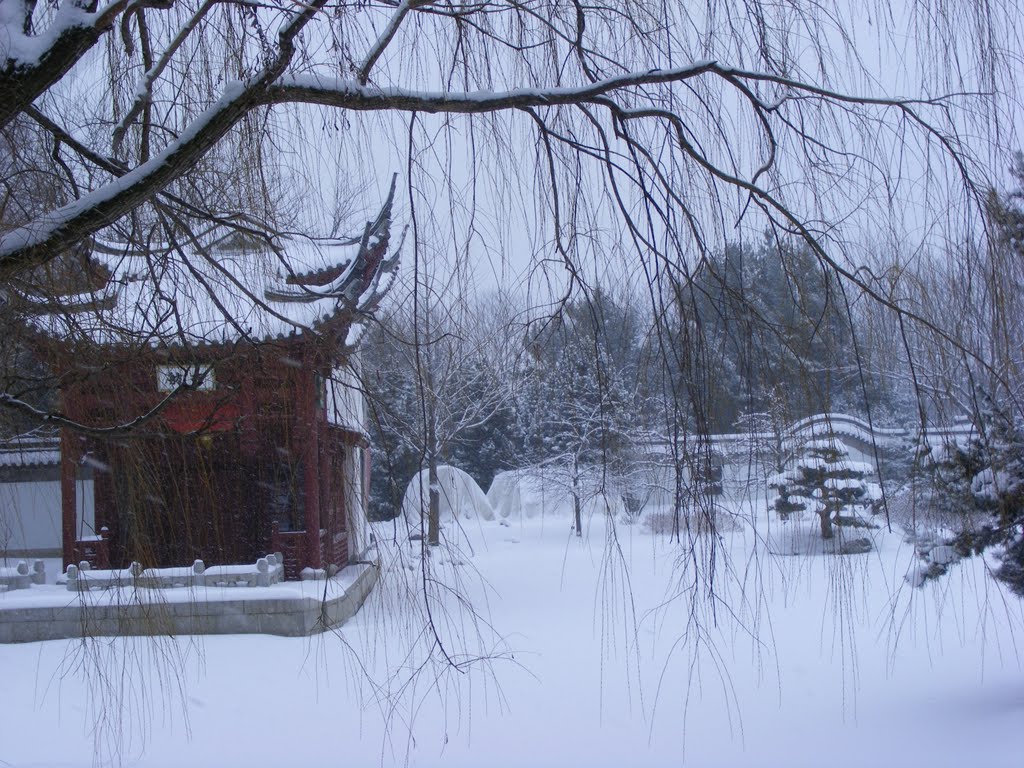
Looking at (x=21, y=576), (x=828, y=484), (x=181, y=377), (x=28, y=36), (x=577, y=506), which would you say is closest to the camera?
(x=28, y=36)

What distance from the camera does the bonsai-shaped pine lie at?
60.6 inches

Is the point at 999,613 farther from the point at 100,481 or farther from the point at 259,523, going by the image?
the point at 100,481

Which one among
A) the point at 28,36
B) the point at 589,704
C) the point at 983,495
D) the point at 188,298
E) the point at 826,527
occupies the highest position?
the point at 28,36

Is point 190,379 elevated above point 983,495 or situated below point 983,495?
above

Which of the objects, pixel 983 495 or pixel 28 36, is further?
pixel 983 495

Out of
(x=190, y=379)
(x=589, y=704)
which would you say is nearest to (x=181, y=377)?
(x=190, y=379)

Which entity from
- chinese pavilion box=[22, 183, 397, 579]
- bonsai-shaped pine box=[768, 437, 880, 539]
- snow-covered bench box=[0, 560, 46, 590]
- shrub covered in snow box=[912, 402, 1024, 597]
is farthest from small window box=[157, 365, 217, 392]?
snow-covered bench box=[0, 560, 46, 590]

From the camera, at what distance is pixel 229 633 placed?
6.49 meters

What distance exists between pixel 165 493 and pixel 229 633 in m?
5.06

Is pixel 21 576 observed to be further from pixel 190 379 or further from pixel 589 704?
pixel 190 379

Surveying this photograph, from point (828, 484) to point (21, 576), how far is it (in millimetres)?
7372

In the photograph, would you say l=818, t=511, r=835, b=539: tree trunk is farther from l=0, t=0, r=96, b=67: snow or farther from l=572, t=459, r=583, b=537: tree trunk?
l=0, t=0, r=96, b=67: snow

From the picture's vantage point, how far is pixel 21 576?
7.14 metres

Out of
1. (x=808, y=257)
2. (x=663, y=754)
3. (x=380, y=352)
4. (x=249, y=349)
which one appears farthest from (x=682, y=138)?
(x=663, y=754)
